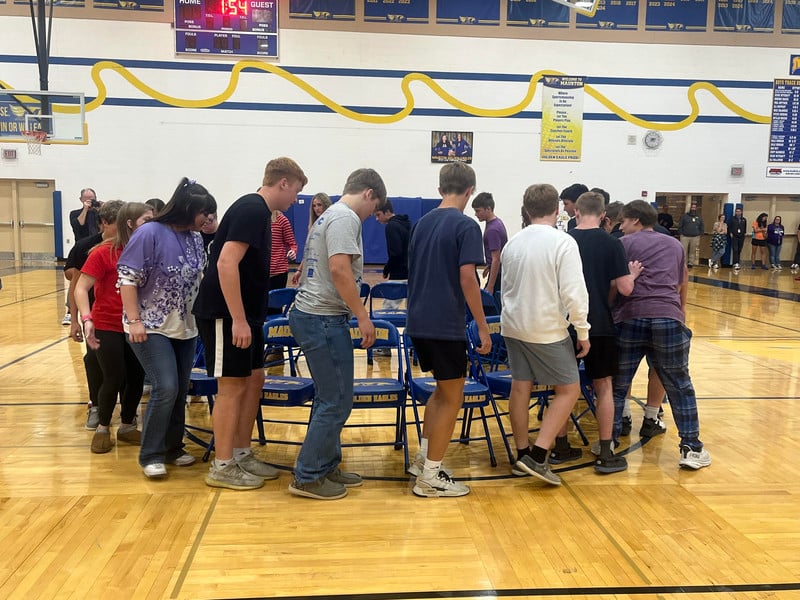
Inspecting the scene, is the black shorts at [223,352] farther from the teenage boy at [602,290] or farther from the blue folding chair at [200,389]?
the teenage boy at [602,290]

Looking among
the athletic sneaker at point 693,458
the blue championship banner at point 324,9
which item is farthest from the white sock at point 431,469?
the blue championship banner at point 324,9

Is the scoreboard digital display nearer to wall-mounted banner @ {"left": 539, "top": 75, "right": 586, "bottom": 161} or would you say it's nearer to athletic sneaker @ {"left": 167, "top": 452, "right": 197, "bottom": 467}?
wall-mounted banner @ {"left": 539, "top": 75, "right": 586, "bottom": 161}

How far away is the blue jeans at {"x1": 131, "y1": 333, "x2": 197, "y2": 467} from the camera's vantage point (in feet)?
11.5

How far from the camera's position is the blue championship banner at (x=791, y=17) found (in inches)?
647

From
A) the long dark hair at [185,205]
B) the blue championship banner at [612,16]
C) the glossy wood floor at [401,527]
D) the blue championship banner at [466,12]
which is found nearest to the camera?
the glossy wood floor at [401,527]

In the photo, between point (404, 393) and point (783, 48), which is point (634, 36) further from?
point (404, 393)

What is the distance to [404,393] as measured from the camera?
3770mm

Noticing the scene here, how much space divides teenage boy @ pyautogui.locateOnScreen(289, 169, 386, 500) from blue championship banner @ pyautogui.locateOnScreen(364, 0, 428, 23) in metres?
13.8

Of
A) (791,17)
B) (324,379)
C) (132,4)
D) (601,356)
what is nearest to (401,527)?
(324,379)

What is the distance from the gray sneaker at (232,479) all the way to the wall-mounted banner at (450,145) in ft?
44.0

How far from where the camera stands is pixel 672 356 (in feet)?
12.7

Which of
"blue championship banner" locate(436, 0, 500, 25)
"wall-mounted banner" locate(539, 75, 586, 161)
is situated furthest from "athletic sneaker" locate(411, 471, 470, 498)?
"blue championship banner" locate(436, 0, 500, 25)

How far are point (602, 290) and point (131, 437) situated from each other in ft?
10.2

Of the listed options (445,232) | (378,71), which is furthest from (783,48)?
(445,232)
